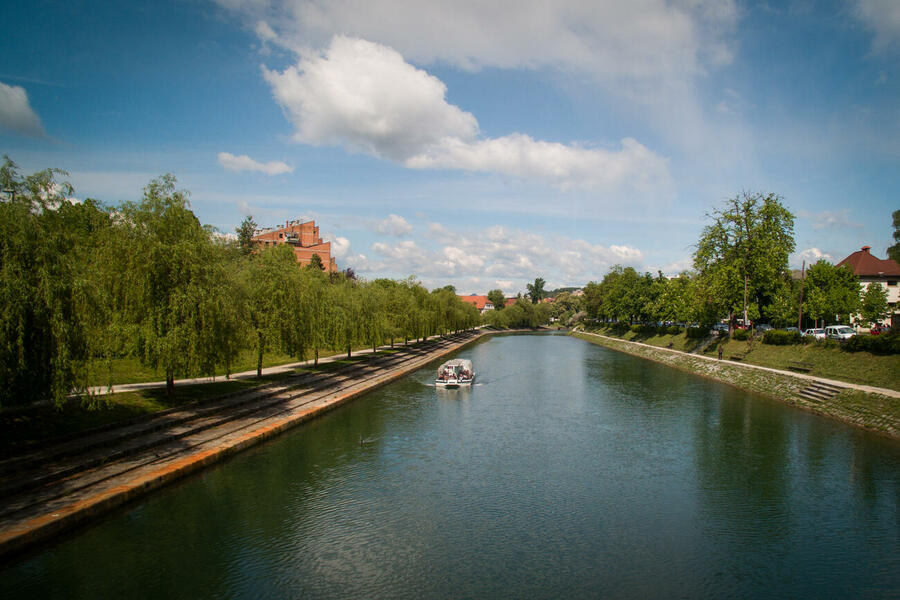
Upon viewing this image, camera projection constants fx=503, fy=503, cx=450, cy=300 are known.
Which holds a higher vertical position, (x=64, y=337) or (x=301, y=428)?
(x=64, y=337)

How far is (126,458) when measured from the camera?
1709 cm

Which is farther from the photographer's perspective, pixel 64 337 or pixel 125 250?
pixel 125 250

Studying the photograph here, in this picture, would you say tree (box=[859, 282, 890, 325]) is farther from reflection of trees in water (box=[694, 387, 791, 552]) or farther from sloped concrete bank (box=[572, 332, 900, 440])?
reflection of trees in water (box=[694, 387, 791, 552])

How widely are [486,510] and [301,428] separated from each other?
43.0ft

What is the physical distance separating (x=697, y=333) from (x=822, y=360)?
26166 millimetres

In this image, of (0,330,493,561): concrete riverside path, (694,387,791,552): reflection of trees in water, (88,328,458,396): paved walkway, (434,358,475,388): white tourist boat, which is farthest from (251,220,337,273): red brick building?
(694,387,791,552): reflection of trees in water

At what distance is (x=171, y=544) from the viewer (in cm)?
1302

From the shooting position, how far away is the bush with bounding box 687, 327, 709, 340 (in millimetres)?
57888

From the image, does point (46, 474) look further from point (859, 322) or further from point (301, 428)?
point (859, 322)

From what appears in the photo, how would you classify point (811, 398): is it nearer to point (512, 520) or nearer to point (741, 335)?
point (741, 335)

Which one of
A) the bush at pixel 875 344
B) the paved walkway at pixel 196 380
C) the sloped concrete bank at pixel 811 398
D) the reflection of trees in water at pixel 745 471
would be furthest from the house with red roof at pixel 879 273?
the paved walkway at pixel 196 380

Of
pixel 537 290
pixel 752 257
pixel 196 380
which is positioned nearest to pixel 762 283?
pixel 752 257

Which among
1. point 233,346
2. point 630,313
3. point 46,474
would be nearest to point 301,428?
point 233,346

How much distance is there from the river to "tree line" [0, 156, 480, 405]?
4.86m
